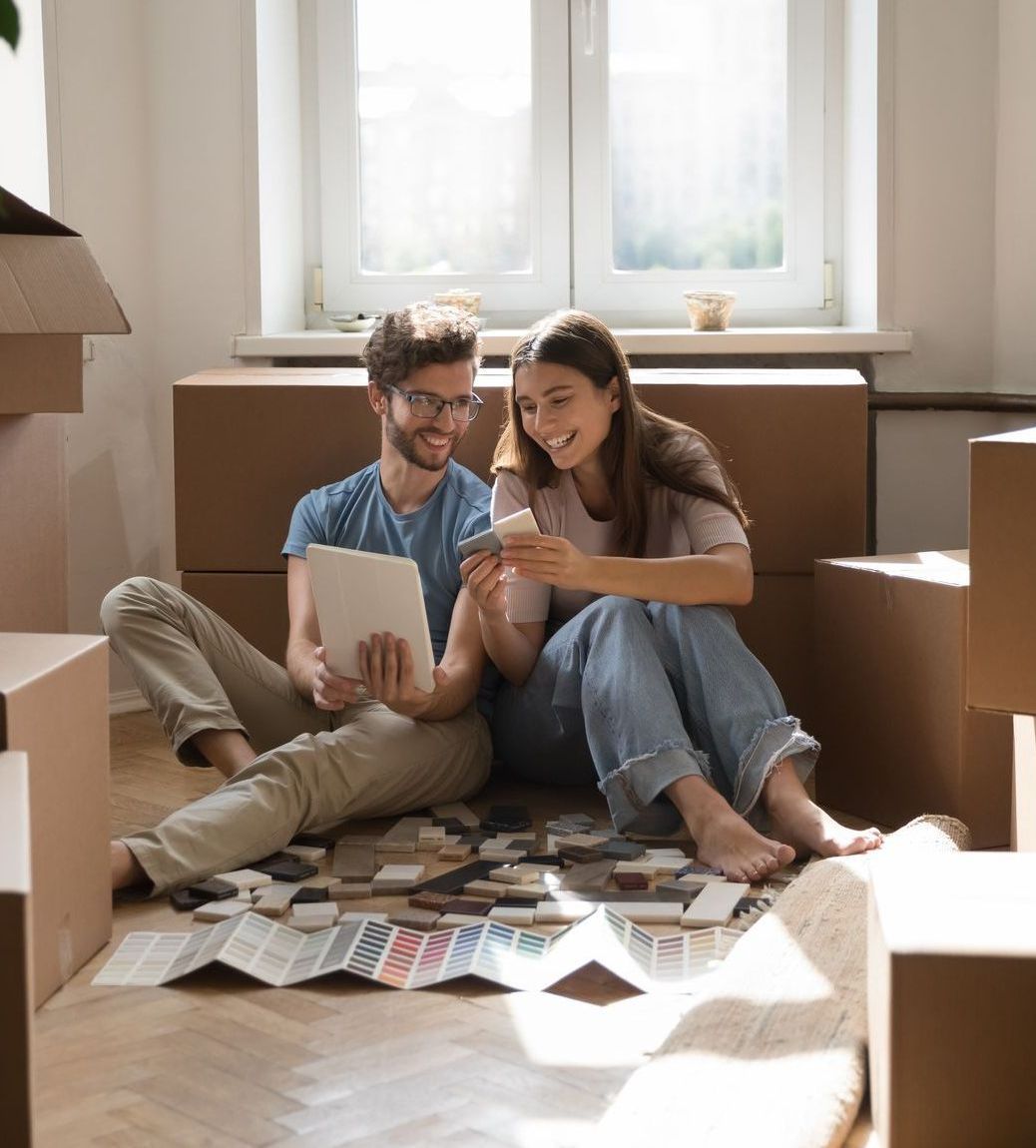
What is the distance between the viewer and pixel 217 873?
2145 mm

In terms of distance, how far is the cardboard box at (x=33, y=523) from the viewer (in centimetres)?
221

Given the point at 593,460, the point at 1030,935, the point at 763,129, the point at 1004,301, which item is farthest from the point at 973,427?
the point at 1030,935

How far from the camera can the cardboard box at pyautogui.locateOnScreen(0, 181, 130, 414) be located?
2037mm

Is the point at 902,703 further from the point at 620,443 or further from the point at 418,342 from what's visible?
the point at 418,342

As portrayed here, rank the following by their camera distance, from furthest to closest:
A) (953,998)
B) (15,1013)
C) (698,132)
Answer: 1. (698,132)
2. (953,998)
3. (15,1013)

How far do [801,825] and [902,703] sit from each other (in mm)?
384

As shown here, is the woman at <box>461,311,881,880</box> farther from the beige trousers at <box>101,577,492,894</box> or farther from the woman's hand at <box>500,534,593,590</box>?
the beige trousers at <box>101,577,492,894</box>

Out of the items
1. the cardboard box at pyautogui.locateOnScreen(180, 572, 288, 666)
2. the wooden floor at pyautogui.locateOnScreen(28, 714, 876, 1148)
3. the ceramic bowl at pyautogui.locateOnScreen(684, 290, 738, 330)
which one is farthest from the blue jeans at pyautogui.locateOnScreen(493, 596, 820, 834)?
the ceramic bowl at pyautogui.locateOnScreen(684, 290, 738, 330)

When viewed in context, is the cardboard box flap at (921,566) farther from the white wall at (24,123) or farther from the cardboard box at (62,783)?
the white wall at (24,123)

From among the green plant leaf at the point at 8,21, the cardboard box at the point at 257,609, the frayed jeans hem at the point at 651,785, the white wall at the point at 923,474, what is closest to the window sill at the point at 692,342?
the white wall at the point at 923,474

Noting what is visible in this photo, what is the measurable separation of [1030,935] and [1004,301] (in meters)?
2.31

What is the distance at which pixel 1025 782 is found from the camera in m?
2.00

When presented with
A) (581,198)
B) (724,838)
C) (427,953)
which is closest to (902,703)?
(724,838)

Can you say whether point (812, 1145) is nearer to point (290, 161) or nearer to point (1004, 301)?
point (1004, 301)
